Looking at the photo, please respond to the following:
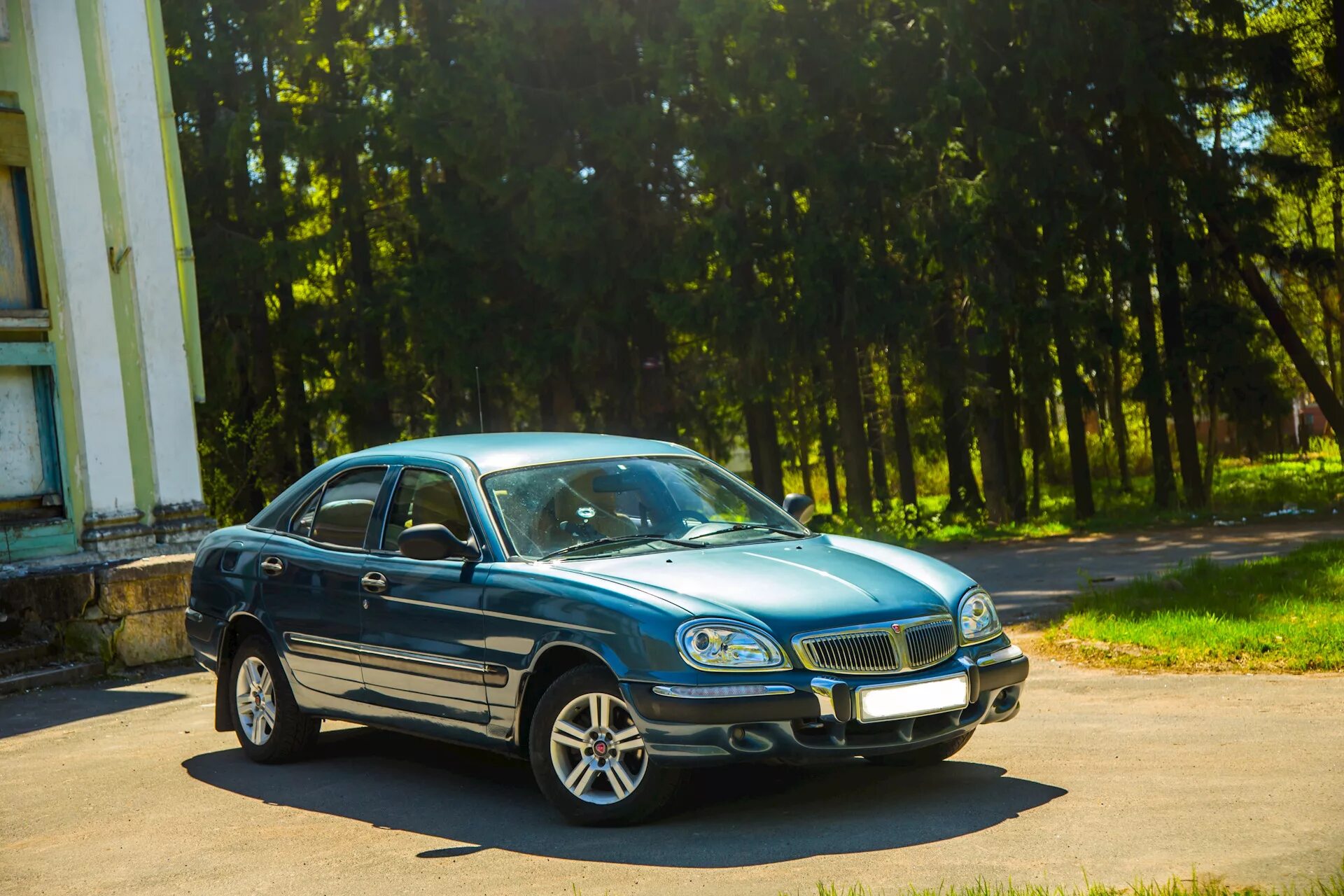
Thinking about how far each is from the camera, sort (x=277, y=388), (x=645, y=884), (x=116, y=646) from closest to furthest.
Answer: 1. (x=645, y=884)
2. (x=116, y=646)
3. (x=277, y=388)

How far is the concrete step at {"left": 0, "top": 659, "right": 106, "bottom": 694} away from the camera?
11594mm

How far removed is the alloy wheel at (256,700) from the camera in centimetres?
798

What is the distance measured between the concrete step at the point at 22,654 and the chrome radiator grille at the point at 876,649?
854cm

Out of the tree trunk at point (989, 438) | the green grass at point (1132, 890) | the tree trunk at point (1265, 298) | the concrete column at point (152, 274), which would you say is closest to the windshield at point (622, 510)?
the green grass at point (1132, 890)

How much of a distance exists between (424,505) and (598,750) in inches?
69.6

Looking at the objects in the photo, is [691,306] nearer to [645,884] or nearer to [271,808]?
[271,808]

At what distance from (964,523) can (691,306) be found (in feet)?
21.6

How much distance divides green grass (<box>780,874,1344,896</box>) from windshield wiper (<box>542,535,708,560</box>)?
216 centimetres

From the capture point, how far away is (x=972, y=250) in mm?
23547

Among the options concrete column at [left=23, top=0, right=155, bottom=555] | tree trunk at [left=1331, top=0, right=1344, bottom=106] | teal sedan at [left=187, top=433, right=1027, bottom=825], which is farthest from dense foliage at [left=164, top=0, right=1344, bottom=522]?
teal sedan at [left=187, top=433, right=1027, bottom=825]

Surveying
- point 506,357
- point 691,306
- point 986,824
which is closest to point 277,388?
point 506,357

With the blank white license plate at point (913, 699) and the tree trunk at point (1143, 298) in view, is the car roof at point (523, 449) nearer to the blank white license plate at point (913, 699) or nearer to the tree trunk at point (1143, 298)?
the blank white license plate at point (913, 699)

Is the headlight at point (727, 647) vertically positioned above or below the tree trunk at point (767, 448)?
below

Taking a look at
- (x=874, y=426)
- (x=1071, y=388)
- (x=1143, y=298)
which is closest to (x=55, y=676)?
(x=1071, y=388)
